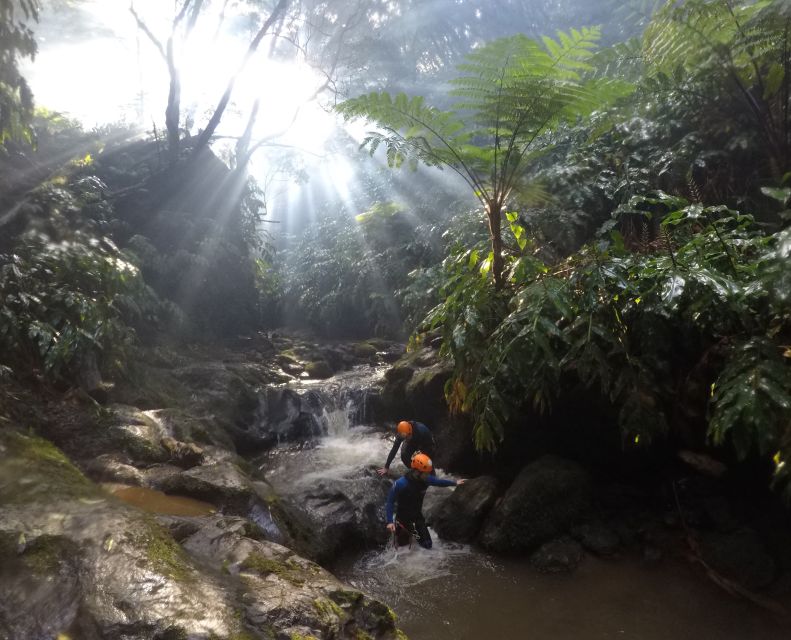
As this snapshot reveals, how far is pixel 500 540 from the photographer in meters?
4.03

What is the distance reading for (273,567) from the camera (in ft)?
8.38

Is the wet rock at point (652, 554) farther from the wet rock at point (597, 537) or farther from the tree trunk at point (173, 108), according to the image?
the tree trunk at point (173, 108)

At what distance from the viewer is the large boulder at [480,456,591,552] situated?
4.00 m

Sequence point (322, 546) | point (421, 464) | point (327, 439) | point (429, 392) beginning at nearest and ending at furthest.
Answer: point (322, 546)
point (421, 464)
point (429, 392)
point (327, 439)

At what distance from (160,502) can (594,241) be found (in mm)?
4689

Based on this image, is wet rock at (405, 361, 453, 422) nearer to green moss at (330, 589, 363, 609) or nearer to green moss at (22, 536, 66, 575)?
green moss at (330, 589, 363, 609)

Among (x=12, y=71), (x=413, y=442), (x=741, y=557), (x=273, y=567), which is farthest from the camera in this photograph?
(x=413, y=442)

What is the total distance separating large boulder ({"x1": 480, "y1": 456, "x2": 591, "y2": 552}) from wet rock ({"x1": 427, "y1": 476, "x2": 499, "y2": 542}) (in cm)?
14

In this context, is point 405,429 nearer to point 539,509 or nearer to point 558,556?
point 539,509

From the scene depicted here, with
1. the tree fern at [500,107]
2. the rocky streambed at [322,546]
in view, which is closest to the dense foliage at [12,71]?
the rocky streambed at [322,546]

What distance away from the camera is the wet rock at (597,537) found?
12.3 feet

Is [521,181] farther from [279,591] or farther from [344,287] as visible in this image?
[344,287]

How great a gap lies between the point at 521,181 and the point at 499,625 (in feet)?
11.9

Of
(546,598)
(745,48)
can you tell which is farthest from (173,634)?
(745,48)
